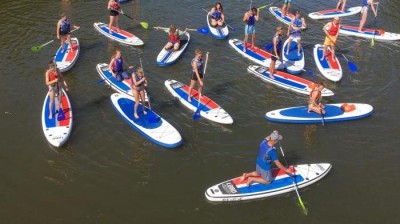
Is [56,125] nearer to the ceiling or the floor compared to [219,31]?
nearer to the floor

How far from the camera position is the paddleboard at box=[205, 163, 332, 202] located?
13.5 m

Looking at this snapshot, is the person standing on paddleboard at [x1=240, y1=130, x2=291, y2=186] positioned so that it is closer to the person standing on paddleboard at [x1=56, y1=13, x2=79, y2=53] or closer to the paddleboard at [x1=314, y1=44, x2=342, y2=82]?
the paddleboard at [x1=314, y1=44, x2=342, y2=82]

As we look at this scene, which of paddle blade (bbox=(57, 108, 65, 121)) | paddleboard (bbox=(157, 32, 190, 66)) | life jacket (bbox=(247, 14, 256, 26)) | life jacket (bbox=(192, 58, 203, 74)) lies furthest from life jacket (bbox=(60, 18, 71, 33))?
life jacket (bbox=(247, 14, 256, 26))

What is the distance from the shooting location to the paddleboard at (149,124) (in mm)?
15859

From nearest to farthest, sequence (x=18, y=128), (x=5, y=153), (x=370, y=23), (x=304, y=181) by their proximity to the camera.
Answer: (x=304, y=181) → (x=5, y=153) → (x=18, y=128) → (x=370, y=23)

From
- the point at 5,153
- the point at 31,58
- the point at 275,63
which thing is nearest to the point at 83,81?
the point at 31,58

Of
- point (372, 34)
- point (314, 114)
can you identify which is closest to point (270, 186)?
point (314, 114)

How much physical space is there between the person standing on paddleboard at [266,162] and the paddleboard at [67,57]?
454 inches

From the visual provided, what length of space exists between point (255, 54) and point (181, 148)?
908 cm

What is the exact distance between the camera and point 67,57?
21328 millimetres

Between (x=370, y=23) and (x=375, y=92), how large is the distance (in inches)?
370

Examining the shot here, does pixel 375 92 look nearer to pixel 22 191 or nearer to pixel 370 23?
pixel 370 23

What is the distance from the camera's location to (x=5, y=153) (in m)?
15.3

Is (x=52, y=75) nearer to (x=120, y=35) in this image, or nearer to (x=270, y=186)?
(x=120, y=35)
